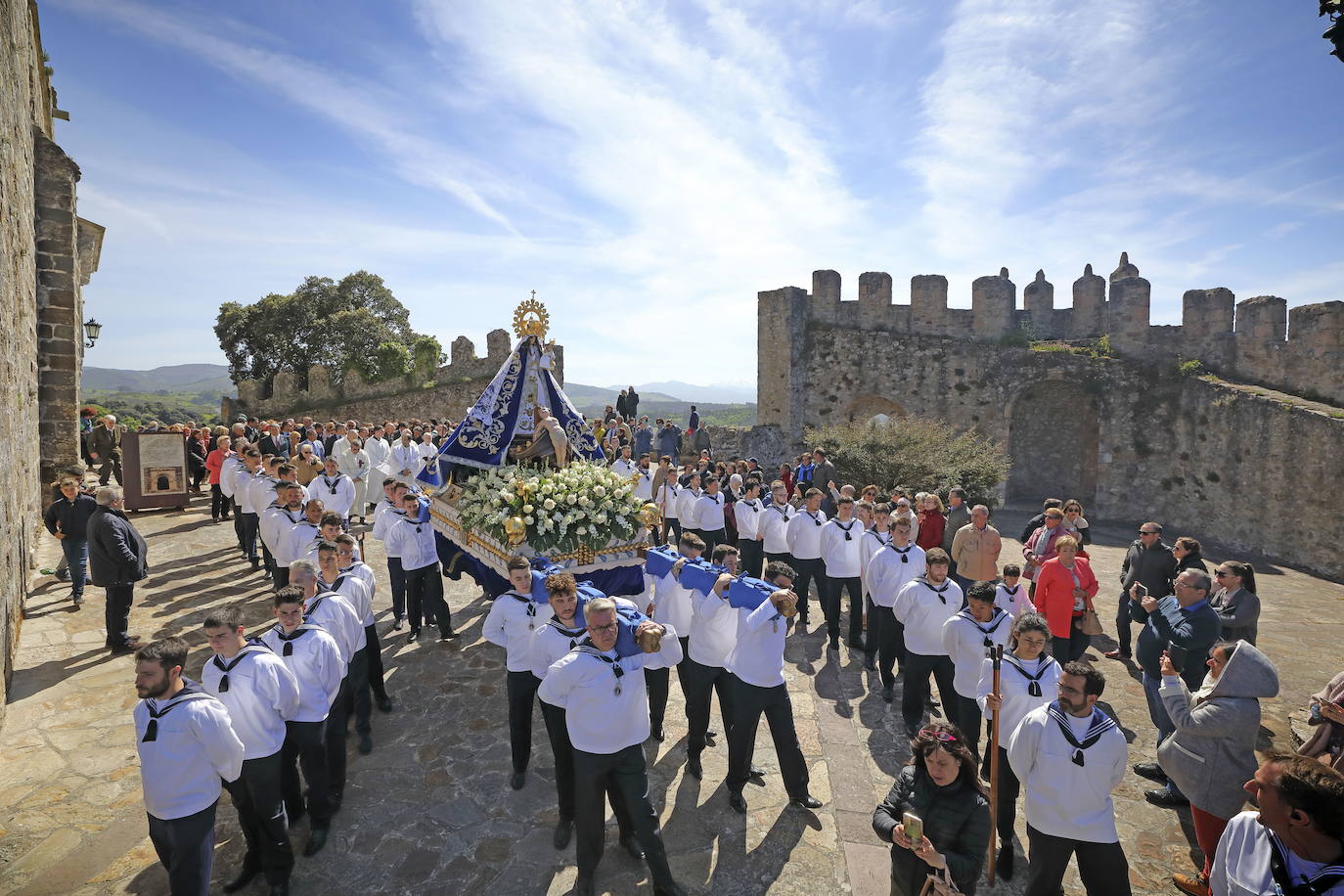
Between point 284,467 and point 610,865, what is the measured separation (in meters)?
7.30

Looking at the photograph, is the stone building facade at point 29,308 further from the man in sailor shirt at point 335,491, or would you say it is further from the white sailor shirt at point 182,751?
the white sailor shirt at point 182,751

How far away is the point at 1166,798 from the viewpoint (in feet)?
18.7

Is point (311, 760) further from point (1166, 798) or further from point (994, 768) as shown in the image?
point (1166, 798)

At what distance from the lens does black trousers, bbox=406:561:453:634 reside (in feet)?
28.2

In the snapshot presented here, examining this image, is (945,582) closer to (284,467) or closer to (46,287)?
(284,467)

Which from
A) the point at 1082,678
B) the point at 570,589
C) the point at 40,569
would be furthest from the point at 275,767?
the point at 40,569

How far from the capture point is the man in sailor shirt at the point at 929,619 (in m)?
6.32

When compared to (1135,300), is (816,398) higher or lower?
lower

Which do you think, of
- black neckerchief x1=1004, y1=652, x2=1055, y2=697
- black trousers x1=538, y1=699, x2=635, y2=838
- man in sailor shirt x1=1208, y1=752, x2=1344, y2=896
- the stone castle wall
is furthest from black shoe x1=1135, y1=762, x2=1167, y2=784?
the stone castle wall

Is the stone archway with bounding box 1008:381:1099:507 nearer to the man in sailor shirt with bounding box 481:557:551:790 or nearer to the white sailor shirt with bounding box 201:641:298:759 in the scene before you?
the man in sailor shirt with bounding box 481:557:551:790

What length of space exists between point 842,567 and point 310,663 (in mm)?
6313

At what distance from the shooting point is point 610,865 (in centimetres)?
495

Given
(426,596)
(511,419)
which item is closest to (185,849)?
(426,596)

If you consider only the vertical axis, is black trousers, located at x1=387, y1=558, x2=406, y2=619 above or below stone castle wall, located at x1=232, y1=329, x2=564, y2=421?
below
